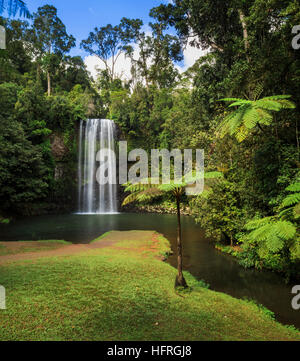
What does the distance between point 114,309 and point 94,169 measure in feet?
62.3

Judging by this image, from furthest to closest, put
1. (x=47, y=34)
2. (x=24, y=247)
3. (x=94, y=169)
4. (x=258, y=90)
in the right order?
(x=47, y=34) < (x=94, y=169) < (x=24, y=247) < (x=258, y=90)

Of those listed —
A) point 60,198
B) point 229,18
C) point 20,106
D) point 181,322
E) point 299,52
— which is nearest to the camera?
point 181,322

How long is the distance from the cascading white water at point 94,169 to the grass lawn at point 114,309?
15345 mm

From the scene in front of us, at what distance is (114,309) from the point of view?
3260 millimetres

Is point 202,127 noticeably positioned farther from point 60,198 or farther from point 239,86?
point 60,198

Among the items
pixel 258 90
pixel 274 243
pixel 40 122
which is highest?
pixel 40 122

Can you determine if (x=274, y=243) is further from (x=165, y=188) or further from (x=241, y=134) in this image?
(x=241, y=134)

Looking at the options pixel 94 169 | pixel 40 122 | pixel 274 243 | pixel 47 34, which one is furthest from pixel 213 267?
pixel 47 34

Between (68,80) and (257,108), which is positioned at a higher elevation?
(68,80)

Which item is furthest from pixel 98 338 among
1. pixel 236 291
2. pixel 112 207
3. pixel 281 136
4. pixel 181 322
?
pixel 112 207

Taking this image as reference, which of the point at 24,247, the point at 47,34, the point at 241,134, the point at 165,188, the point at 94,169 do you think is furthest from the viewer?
the point at 47,34

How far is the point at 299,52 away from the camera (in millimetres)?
5609

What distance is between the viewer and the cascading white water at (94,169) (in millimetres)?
20375

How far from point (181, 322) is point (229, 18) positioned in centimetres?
1303
